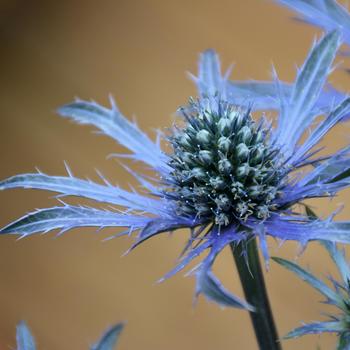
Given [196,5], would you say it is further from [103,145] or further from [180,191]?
[180,191]

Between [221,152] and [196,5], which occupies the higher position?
[196,5]

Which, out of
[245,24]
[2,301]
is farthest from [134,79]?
[2,301]

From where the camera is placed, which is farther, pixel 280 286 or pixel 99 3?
pixel 99 3

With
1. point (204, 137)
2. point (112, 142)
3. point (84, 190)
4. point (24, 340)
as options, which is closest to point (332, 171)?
point (204, 137)

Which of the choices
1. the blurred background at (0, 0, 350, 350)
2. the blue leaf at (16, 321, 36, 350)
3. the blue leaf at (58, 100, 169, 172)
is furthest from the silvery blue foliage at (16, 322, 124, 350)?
the blurred background at (0, 0, 350, 350)

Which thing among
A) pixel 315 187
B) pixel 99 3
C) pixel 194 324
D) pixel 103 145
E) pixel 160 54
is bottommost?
pixel 194 324

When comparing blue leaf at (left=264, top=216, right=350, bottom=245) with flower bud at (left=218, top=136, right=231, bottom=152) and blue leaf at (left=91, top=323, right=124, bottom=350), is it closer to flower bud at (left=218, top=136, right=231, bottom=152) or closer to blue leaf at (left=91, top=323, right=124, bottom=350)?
flower bud at (left=218, top=136, right=231, bottom=152)

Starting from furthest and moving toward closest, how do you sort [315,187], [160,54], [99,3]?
[99,3]
[160,54]
[315,187]
